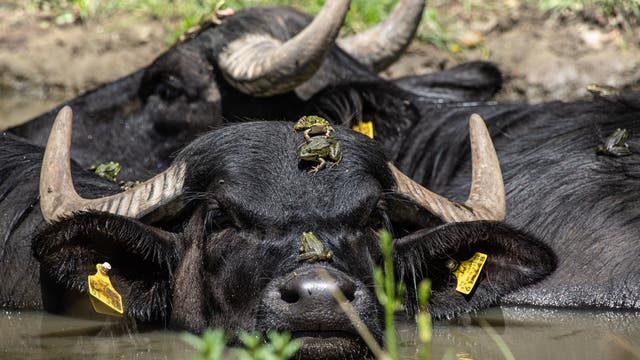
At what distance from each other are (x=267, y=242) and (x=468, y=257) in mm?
1196

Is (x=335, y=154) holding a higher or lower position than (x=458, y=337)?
higher

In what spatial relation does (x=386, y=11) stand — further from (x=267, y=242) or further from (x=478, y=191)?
(x=267, y=242)

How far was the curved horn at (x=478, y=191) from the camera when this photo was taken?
6543 millimetres

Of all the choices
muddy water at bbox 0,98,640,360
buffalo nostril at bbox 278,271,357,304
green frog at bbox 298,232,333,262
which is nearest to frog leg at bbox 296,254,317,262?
green frog at bbox 298,232,333,262

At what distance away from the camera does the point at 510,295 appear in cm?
731

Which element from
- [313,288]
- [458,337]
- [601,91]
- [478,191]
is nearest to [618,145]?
[601,91]

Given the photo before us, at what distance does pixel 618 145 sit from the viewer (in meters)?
7.70

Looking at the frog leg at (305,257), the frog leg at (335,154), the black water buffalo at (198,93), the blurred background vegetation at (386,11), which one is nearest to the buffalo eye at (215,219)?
the frog leg at (335,154)

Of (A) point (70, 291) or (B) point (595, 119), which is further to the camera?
(B) point (595, 119)

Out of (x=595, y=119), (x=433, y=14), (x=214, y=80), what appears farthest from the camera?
(x=433, y=14)

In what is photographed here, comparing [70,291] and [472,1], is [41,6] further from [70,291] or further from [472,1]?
[70,291]

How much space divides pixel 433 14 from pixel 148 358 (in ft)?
28.7

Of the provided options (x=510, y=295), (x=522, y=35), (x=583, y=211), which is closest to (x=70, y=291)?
(x=510, y=295)

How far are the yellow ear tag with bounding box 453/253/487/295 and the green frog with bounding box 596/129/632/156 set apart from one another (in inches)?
63.5
